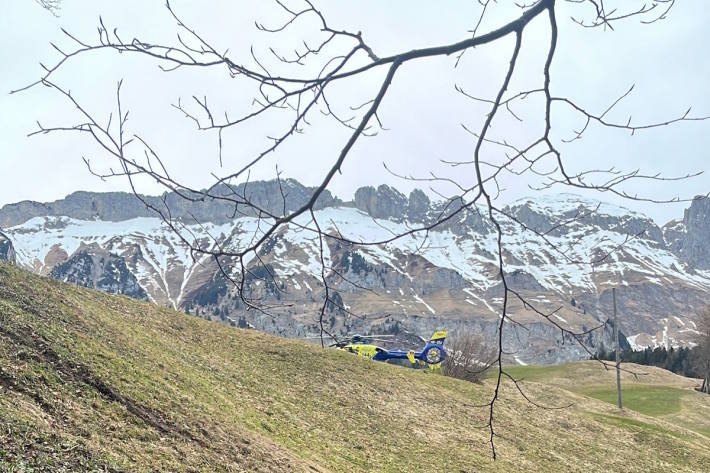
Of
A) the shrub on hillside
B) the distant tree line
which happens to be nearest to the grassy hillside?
the shrub on hillside

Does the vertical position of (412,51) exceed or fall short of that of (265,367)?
it exceeds it

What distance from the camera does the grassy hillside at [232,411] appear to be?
35.1 feet

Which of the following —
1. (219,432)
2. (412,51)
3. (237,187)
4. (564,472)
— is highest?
(412,51)

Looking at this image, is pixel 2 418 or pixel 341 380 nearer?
pixel 2 418

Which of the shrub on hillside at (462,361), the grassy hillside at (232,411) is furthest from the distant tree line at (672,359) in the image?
the grassy hillside at (232,411)

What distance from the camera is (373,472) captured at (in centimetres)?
1566

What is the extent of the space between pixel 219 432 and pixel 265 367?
10.6m

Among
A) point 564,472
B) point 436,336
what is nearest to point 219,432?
point 564,472

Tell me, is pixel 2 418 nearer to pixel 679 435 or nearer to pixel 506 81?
pixel 506 81

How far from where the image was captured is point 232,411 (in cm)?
1608

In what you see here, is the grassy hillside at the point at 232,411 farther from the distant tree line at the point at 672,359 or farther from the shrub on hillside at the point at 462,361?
the distant tree line at the point at 672,359

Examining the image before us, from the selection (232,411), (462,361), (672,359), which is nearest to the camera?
(232,411)

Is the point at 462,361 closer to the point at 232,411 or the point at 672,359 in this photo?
the point at 232,411

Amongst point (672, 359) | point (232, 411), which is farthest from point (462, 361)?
point (672, 359)
